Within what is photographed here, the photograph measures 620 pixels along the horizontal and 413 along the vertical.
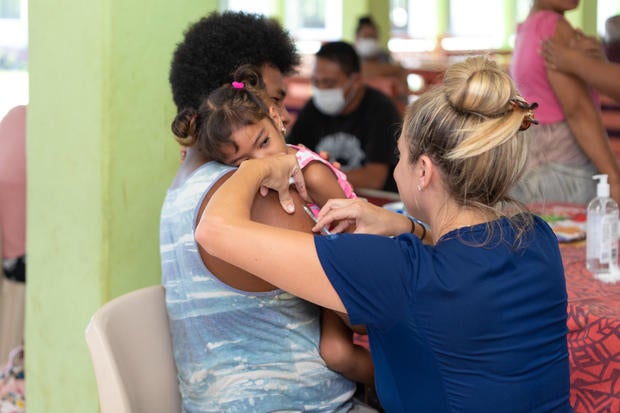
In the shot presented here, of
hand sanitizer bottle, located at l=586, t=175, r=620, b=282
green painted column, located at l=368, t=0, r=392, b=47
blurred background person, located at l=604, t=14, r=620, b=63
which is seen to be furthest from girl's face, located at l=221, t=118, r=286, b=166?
green painted column, located at l=368, t=0, r=392, b=47

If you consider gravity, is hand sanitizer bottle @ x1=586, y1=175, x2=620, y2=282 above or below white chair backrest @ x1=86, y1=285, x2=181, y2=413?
above

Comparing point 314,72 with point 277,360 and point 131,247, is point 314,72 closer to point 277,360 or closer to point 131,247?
point 131,247

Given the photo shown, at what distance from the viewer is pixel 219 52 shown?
6.06 feet

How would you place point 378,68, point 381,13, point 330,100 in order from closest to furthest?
1. point 330,100
2. point 378,68
3. point 381,13

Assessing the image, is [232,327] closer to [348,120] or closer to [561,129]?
[561,129]

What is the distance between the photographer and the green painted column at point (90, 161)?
2.18 m

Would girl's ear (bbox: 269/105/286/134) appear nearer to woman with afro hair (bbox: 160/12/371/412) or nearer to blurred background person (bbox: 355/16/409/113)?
woman with afro hair (bbox: 160/12/371/412)

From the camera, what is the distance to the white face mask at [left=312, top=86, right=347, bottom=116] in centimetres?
405

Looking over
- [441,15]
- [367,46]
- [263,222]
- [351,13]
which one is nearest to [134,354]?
[263,222]

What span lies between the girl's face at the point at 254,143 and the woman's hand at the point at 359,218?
196mm

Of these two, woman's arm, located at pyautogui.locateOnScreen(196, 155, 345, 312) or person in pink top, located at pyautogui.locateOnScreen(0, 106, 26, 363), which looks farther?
person in pink top, located at pyautogui.locateOnScreen(0, 106, 26, 363)

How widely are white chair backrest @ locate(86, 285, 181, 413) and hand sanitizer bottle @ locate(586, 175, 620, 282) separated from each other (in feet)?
3.39

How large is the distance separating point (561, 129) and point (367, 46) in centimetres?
538

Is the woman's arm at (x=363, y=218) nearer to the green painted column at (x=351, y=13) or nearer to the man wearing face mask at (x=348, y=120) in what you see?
the man wearing face mask at (x=348, y=120)
